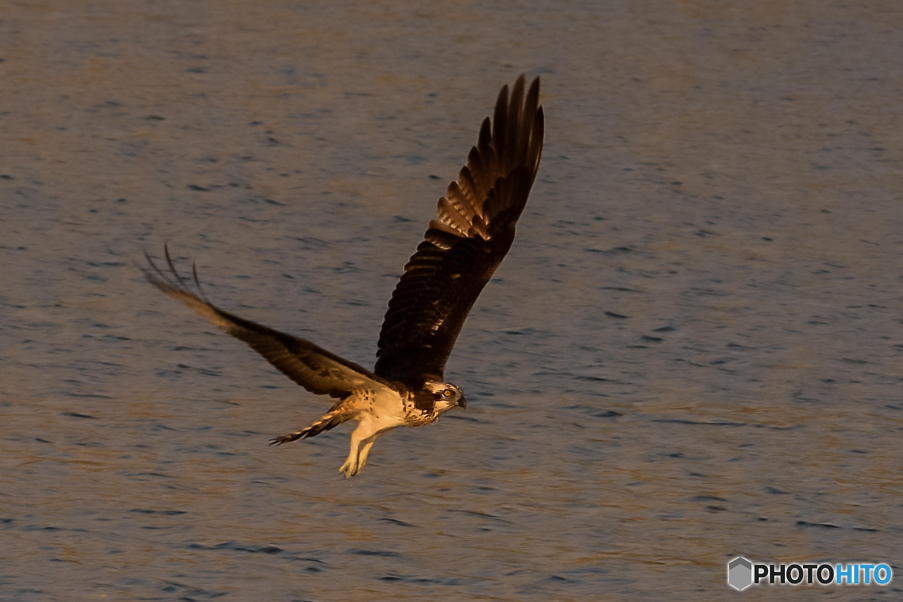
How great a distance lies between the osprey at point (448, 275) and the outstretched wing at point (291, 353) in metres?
0.30

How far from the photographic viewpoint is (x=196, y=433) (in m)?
9.12

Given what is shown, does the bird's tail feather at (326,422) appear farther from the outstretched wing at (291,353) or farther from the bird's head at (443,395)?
the bird's head at (443,395)

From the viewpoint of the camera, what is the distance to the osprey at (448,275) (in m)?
Answer: 7.45

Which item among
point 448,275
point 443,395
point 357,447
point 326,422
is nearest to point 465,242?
point 448,275

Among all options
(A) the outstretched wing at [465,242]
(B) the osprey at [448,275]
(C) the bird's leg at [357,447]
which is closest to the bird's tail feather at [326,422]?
(B) the osprey at [448,275]

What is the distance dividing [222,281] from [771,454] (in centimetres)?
357

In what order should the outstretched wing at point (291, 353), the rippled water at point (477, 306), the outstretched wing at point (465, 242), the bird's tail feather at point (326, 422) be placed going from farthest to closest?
the rippled water at point (477, 306) < the outstretched wing at point (465, 242) < the bird's tail feather at point (326, 422) < the outstretched wing at point (291, 353)

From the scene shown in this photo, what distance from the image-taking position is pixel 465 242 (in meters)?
8.23

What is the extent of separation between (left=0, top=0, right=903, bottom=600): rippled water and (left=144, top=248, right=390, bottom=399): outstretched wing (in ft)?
3.77

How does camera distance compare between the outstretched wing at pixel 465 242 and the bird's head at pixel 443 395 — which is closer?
the bird's head at pixel 443 395

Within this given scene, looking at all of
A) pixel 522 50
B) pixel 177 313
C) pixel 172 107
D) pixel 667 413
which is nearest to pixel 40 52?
pixel 172 107

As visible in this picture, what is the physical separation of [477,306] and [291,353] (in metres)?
4.43

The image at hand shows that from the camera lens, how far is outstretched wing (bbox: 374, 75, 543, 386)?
7.99m

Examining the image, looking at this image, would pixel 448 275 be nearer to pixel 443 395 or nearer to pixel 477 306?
pixel 443 395
